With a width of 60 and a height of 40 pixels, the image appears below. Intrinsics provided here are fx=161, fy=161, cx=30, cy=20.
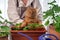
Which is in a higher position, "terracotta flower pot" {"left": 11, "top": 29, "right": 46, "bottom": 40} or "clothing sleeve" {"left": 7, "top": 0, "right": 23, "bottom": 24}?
"clothing sleeve" {"left": 7, "top": 0, "right": 23, "bottom": 24}

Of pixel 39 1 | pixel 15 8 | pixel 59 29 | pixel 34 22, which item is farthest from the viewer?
pixel 39 1

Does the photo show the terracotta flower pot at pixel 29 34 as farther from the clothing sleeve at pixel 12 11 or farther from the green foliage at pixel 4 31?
the clothing sleeve at pixel 12 11

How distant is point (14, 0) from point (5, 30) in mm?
603

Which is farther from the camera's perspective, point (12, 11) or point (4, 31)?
point (12, 11)

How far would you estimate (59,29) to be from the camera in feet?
2.48

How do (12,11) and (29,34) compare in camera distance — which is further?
(12,11)

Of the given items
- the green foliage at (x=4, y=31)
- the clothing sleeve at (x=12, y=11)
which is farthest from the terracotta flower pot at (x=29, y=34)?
the clothing sleeve at (x=12, y=11)

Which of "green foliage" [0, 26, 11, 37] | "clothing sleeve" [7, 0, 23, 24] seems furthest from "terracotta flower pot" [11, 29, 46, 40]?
"clothing sleeve" [7, 0, 23, 24]

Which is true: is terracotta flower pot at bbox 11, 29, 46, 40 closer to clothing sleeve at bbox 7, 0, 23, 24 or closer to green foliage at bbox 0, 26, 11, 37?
green foliage at bbox 0, 26, 11, 37

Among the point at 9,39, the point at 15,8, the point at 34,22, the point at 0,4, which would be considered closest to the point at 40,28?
the point at 34,22

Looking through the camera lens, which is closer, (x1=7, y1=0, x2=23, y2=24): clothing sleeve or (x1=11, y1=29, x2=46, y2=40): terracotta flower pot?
(x1=11, y1=29, x2=46, y2=40): terracotta flower pot

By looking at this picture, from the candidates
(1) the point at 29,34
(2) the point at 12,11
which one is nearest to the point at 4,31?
(1) the point at 29,34

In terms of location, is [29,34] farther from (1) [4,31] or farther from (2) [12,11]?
(2) [12,11]

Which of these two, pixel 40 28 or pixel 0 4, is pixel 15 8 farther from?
pixel 40 28
